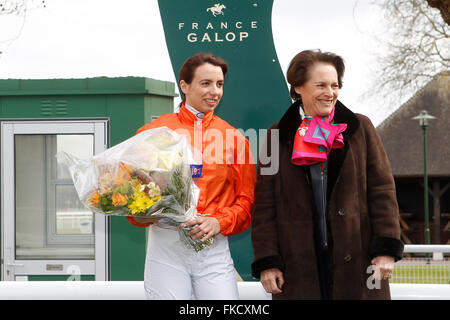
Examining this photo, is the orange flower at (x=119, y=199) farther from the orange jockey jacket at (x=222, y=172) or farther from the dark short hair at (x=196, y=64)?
the dark short hair at (x=196, y=64)

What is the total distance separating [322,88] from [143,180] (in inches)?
35.3

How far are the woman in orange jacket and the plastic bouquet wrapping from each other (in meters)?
0.12

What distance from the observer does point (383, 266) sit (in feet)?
10.6

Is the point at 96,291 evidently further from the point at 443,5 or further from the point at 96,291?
the point at 443,5

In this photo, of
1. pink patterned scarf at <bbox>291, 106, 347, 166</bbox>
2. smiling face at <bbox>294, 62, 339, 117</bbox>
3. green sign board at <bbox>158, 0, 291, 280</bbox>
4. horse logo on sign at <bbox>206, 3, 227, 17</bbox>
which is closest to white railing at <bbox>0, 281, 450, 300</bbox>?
green sign board at <bbox>158, 0, 291, 280</bbox>

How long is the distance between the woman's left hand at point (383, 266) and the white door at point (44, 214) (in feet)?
10.9

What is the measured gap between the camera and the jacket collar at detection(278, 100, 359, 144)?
3.29 meters

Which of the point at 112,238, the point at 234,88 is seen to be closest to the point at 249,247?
the point at 234,88

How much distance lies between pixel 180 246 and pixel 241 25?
5.06 ft

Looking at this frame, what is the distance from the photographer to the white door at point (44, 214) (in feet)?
20.2

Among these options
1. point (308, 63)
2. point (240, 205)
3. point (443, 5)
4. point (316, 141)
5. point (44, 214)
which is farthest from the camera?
point (443, 5)

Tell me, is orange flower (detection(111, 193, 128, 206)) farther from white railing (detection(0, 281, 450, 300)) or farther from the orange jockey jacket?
white railing (detection(0, 281, 450, 300))

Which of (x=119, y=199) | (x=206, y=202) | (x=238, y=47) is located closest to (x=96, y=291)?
(x=206, y=202)
